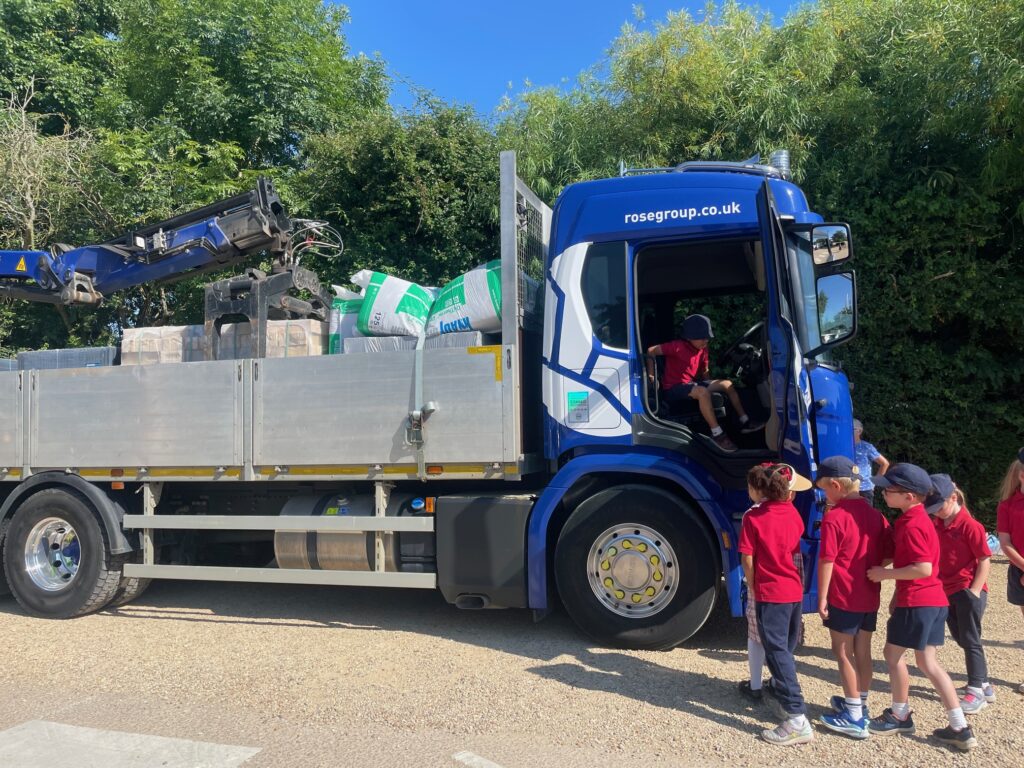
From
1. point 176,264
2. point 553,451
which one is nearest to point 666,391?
point 553,451

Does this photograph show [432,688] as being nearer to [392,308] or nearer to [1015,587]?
[392,308]

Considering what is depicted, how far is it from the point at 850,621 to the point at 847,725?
48 cm

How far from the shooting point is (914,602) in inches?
142

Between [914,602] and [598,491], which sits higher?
[598,491]

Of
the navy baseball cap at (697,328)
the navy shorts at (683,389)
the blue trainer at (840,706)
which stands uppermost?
the navy baseball cap at (697,328)

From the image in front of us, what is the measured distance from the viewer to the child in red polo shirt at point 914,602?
3557 millimetres

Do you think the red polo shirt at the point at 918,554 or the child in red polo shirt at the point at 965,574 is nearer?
the red polo shirt at the point at 918,554

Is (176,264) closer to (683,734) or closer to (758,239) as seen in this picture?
(758,239)

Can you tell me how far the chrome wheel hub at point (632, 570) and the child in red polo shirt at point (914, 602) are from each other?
1464 millimetres

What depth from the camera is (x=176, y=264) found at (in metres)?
7.14

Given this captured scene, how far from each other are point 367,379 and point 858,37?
336 inches

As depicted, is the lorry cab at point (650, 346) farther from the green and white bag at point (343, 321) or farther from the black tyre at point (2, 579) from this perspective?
the black tyre at point (2, 579)

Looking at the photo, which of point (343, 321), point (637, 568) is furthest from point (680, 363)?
point (343, 321)

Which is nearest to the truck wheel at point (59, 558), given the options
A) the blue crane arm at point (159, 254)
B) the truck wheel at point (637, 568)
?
the blue crane arm at point (159, 254)
